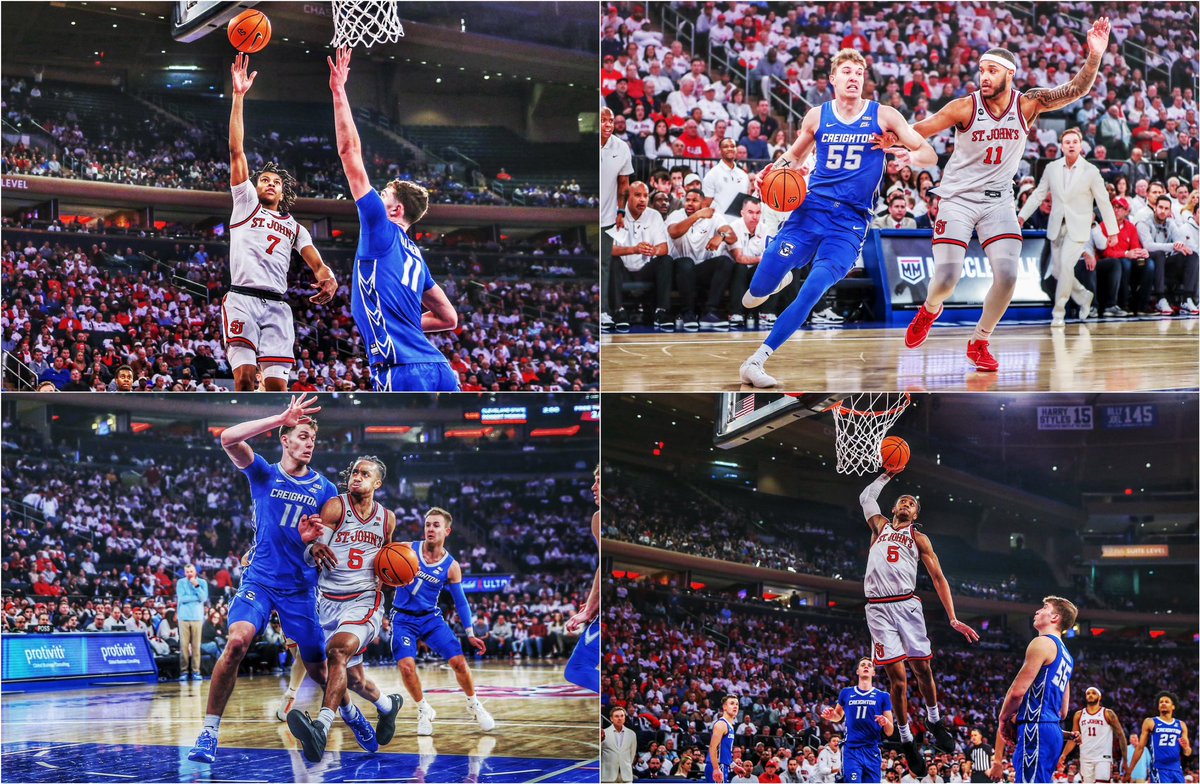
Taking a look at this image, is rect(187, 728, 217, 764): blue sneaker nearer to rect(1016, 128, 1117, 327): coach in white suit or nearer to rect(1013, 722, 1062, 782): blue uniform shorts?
rect(1013, 722, 1062, 782): blue uniform shorts

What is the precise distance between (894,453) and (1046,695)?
1.90 metres

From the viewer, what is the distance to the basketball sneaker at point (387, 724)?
664 centimetres

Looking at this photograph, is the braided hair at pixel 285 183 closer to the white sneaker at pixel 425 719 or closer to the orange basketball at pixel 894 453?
the white sneaker at pixel 425 719

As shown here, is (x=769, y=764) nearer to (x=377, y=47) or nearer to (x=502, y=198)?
(x=502, y=198)

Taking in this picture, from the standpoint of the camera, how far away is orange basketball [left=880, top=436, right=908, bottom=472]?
295 inches

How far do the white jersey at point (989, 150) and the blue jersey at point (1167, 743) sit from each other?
152 inches

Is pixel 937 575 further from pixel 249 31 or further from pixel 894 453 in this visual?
pixel 249 31

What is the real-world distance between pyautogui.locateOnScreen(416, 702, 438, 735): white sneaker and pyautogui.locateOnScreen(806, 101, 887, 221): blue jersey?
3.94 metres

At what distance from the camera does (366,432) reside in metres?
7.18

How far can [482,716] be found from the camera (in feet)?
22.5

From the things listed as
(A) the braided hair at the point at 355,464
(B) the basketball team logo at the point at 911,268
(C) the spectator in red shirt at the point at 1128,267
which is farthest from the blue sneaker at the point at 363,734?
(C) the spectator in red shirt at the point at 1128,267

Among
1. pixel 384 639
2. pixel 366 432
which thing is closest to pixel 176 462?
pixel 366 432

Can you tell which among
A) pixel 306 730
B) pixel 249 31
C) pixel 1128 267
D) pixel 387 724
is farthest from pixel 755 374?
pixel 1128 267

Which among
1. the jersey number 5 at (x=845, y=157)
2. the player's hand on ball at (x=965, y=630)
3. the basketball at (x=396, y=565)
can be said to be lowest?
the player's hand on ball at (x=965, y=630)
